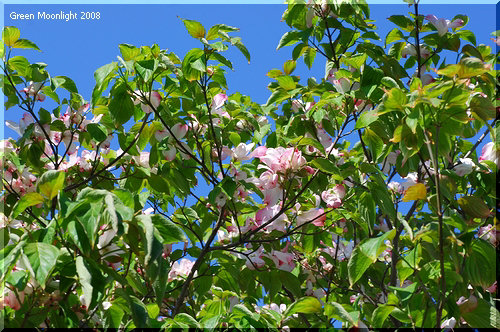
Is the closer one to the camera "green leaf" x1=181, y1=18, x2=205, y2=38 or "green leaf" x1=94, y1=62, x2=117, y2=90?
"green leaf" x1=94, y1=62, x2=117, y2=90

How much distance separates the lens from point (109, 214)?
3.52 feet

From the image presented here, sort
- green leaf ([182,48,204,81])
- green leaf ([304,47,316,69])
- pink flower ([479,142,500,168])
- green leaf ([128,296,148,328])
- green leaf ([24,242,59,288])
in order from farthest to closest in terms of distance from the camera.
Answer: green leaf ([304,47,316,69]) < green leaf ([182,48,204,81]) < pink flower ([479,142,500,168]) < green leaf ([128,296,148,328]) < green leaf ([24,242,59,288])

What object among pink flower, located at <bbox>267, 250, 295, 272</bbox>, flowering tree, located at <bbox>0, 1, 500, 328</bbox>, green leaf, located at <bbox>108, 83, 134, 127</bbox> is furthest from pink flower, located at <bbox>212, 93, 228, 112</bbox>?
pink flower, located at <bbox>267, 250, 295, 272</bbox>

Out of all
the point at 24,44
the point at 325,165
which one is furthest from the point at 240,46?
the point at 24,44

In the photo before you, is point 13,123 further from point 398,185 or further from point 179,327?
point 398,185

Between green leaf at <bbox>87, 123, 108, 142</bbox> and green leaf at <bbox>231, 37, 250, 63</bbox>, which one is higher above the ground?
green leaf at <bbox>231, 37, 250, 63</bbox>

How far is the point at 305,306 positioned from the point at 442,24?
4.42ft

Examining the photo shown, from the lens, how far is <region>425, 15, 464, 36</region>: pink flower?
2248mm

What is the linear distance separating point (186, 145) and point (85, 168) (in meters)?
0.51

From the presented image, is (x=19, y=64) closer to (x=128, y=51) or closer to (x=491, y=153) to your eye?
(x=128, y=51)

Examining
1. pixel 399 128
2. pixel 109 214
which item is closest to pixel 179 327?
pixel 109 214

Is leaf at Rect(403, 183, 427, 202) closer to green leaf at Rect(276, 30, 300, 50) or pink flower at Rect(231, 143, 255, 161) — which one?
pink flower at Rect(231, 143, 255, 161)

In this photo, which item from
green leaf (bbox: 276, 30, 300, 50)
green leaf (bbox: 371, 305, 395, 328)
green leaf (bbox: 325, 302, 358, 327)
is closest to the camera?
green leaf (bbox: 325, 302, 358, 327)

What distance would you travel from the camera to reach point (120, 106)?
1894mm
